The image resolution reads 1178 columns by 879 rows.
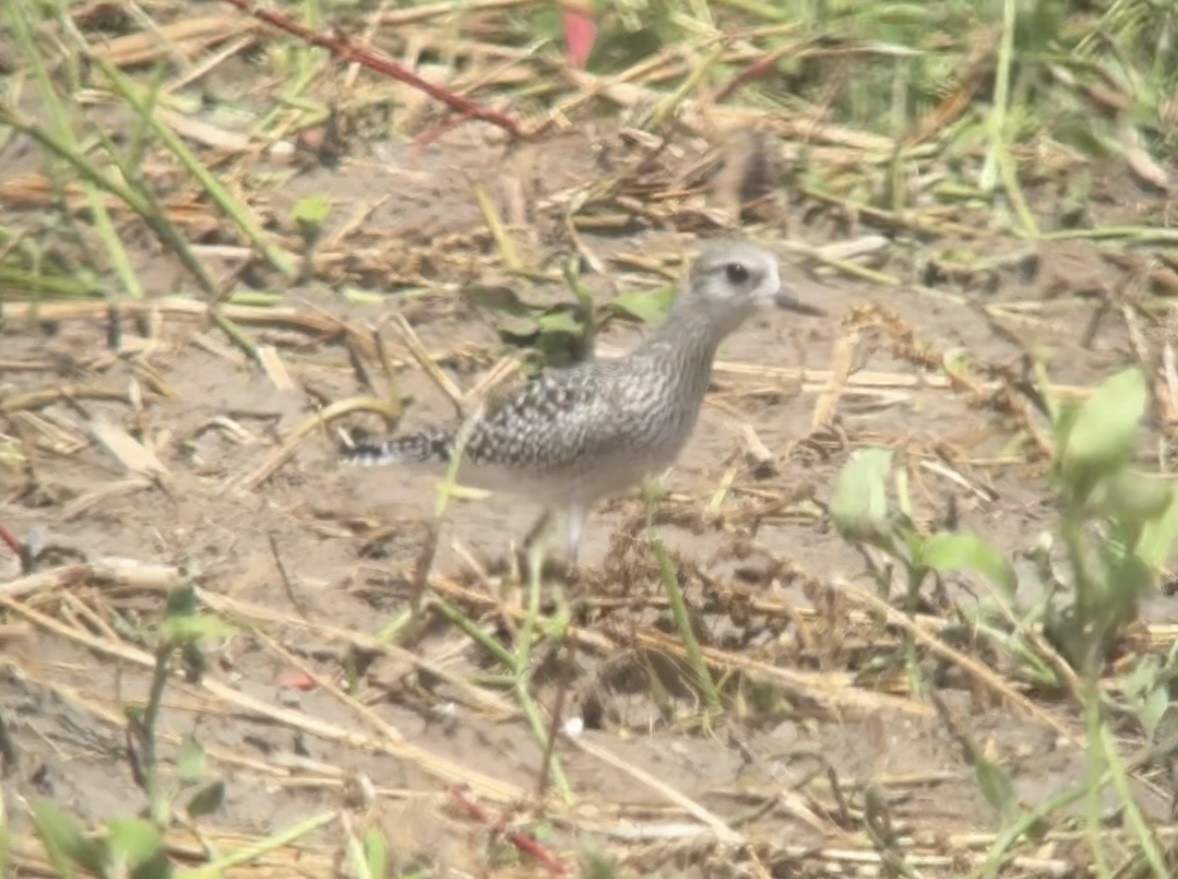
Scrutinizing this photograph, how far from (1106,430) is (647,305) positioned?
10.4 ft

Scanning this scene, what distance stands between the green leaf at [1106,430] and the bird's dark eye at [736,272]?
2.51m

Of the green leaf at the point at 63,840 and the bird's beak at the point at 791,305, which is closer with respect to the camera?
the green leaf at the point at 63,840

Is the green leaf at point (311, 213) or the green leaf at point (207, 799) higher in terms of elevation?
the green leaf at point (207, 799)

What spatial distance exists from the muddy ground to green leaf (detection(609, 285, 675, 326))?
0.38ft

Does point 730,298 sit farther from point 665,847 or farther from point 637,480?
point 665,847

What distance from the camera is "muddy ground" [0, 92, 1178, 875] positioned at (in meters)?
5.10

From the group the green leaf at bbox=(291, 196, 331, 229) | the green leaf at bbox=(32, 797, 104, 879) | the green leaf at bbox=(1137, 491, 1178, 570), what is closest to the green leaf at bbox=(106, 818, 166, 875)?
the green leaf at bbox=(32, 797, 104, 879)

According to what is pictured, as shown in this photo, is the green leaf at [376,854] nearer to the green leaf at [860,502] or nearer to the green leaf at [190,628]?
the green leaf at [190,628]

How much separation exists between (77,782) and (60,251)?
242 cm

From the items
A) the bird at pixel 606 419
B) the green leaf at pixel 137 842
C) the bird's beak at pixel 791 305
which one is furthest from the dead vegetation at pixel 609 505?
the bird's beak at pixel 791 305

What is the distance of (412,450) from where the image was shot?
610 centimetres

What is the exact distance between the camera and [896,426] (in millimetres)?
6652

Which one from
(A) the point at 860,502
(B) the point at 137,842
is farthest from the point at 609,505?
(B) the point at 137,842

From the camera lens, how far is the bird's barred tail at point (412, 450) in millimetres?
6086
